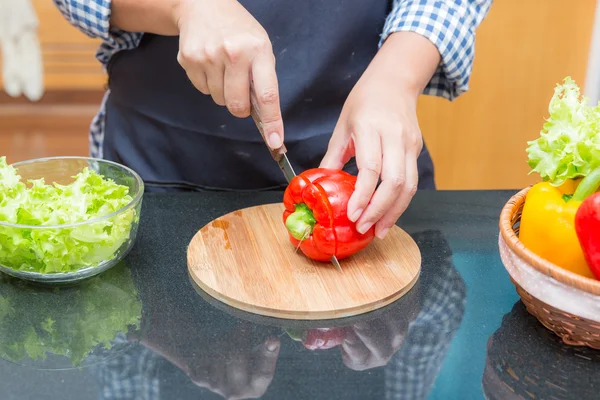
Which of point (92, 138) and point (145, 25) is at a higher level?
point (145, 25)

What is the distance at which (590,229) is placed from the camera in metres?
0.71

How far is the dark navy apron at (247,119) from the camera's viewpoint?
4.01 ft

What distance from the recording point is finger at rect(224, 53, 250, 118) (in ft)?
2.99

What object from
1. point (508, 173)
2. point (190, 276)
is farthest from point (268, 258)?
point (508, 173)

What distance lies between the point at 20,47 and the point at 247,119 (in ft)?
5.56

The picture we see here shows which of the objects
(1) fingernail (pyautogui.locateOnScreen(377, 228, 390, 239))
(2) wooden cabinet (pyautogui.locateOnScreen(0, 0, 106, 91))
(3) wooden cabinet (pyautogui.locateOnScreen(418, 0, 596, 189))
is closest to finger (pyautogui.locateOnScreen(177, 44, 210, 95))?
(1) fingernail (pyautogui.locateOnScreen(377, 228, 390, 239))

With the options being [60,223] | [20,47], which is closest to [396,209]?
[60,223]

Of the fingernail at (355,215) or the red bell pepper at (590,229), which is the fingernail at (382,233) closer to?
the fingernail at (355,215)

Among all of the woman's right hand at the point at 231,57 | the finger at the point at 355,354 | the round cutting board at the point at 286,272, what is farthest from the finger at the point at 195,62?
the finger at the point at 355,354

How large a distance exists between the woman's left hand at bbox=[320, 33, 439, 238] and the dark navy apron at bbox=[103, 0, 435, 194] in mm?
136

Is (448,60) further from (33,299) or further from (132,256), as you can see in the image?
(33,299)

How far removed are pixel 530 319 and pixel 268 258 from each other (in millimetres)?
359

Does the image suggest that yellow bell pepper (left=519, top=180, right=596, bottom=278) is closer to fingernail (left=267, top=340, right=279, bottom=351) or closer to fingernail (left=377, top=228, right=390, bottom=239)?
fingernail (left=377, top=228, right=390, bottom=239)

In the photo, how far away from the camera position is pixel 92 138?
145 centimetres
